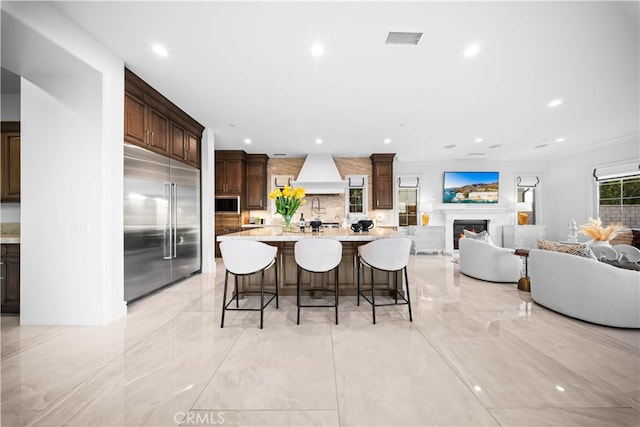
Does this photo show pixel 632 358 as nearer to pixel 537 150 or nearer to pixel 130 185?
pixel 130 185

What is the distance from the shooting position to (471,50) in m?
2.54

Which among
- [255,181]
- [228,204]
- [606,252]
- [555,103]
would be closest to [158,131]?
[228,204]

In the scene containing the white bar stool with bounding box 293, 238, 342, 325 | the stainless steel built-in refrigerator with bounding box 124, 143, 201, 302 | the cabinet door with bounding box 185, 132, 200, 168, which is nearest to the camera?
the white bar stool with bounding box 293, 238, 342, 325

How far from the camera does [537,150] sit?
6766mm

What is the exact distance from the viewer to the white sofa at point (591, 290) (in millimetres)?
2402

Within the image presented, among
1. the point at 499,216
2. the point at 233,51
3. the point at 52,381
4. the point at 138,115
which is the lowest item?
the point at 52,381

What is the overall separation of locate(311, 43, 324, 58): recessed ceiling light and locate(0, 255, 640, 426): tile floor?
2.68 m

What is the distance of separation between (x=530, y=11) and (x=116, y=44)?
3.60 metres

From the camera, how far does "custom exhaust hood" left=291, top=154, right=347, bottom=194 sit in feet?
21.8

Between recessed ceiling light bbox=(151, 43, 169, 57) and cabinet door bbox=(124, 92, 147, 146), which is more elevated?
recessed ceiling light bbox=(151, 43, 169, 57)

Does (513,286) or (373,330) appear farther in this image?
(513,286)

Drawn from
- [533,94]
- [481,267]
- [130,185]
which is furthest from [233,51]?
[481,267]

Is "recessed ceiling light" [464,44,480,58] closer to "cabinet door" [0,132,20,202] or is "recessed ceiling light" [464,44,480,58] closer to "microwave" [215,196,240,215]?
"cabinet door" [0,132,20,202]

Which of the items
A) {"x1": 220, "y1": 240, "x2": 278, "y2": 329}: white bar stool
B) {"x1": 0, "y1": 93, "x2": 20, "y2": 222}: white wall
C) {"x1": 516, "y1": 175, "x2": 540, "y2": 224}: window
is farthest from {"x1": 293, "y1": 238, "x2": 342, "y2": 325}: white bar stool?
{"x1": 516, "y1": 175, "x2": 540, "y2": 224}: window
